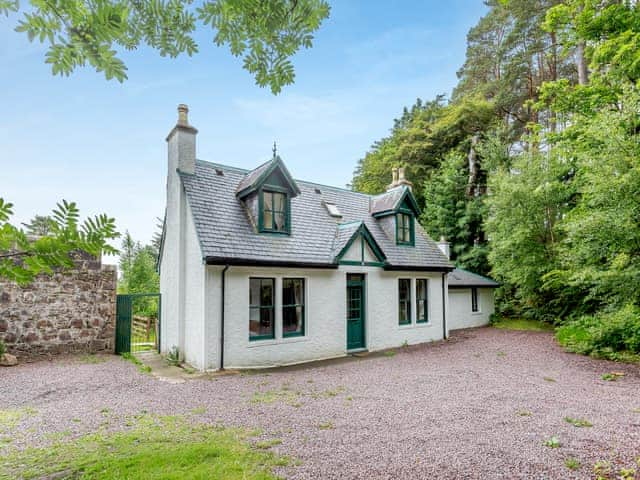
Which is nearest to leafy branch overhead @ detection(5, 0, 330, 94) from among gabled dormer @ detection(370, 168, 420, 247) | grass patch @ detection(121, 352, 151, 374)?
grass patch @ detection(121, 352, 151, 374)

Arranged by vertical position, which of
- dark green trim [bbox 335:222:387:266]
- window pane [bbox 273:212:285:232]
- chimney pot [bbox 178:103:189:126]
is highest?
chimney pot [bbox 178:103:189:126]

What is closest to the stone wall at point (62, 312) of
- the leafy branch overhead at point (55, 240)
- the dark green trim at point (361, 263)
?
the dark green trim at point (361, 263)

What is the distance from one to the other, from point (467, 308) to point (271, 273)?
1290 cm

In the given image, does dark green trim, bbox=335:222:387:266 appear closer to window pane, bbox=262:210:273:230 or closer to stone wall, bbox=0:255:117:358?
window pane, bbox=262:210:273:230

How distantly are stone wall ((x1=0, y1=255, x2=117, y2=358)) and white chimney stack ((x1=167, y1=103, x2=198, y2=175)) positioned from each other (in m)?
4.22

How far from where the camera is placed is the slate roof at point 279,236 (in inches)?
404

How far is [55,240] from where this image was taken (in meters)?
1.04

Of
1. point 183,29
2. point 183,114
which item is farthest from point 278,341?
point 183,29

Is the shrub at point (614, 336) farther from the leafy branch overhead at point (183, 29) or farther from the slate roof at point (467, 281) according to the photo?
the leafy branch overhead at point (183, 29)

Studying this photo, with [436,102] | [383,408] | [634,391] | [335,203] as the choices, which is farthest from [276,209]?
[436,102]

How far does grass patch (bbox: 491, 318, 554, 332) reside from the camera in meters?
18.0

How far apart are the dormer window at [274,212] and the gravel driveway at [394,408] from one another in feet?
14.5

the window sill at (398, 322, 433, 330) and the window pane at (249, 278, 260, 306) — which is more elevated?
the window pane at (249, 278, 260, 306)

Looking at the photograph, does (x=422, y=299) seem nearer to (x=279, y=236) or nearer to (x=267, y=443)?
(x=279, y=236)
